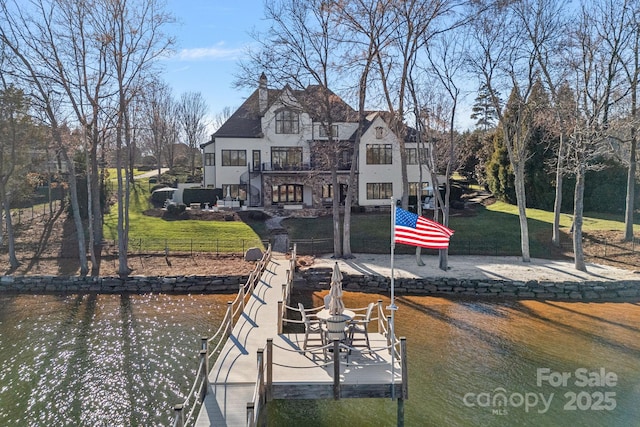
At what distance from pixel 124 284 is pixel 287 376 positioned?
1336cm

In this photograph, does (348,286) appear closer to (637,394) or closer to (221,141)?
(637,394)

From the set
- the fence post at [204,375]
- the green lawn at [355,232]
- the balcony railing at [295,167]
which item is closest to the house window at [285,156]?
the balcony railing at [295,167]

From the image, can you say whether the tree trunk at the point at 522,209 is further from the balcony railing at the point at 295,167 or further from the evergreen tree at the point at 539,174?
the balcony railing at the point at 295,167

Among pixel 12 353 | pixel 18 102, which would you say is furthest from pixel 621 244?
pixel 18 102

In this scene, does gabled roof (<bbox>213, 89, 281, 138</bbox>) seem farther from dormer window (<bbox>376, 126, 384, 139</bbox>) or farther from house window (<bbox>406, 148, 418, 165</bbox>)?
house window (<bbox>406, 148, 418, 165</bbox>)

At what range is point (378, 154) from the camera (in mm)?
36500

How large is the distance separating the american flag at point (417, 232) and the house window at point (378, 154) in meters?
27.1

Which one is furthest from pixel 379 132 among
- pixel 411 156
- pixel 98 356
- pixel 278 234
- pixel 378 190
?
pixel 98 356

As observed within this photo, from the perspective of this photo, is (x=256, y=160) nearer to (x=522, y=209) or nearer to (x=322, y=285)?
(x=322, y=285)

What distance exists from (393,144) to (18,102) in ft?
84.9

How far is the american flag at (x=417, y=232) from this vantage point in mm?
9523

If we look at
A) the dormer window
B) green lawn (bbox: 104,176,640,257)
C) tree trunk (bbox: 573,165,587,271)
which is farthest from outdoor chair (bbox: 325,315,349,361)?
the dormer window

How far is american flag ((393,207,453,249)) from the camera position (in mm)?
9523

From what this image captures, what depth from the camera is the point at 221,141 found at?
36.2m
